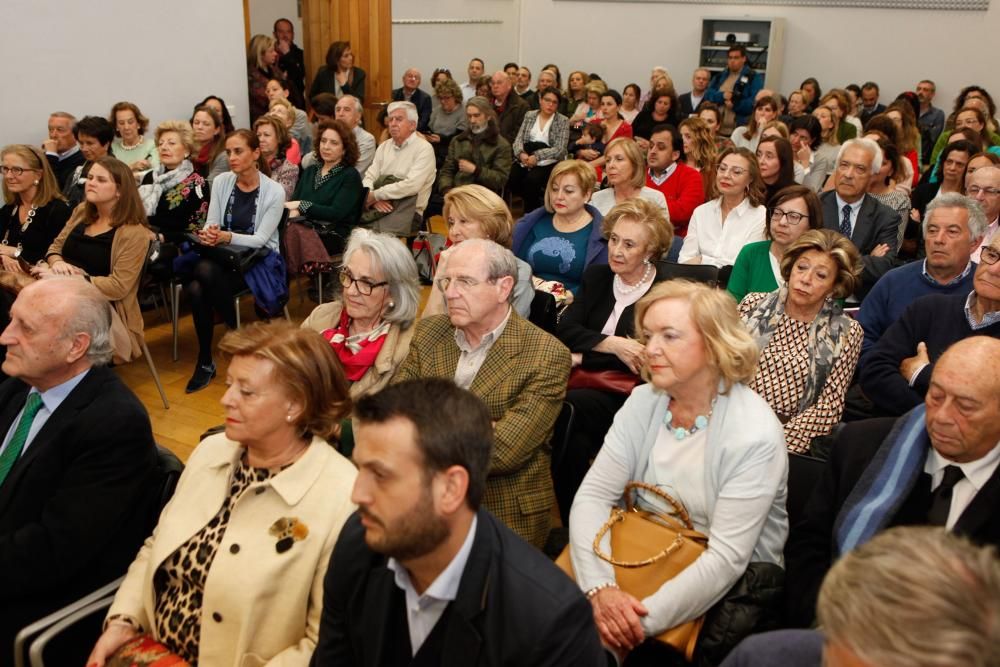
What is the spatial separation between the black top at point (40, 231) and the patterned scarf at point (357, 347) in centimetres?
233

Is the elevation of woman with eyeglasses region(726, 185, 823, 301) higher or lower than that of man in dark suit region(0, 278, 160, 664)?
higher

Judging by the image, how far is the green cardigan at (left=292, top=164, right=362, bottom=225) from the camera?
5535mm

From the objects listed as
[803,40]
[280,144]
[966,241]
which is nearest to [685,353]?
[966,241]

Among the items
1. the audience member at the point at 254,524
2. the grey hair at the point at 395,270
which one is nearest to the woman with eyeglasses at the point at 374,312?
the grey hair at the point at 395,270

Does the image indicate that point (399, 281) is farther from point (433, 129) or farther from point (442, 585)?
point (433, 129)

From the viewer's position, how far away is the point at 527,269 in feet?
12.3

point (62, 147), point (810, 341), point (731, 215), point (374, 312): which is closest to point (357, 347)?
point (374, 312)

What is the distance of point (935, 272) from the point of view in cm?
340

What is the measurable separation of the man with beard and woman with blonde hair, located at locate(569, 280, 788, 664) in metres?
4.89

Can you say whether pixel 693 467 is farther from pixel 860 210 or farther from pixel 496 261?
pixel 860 210

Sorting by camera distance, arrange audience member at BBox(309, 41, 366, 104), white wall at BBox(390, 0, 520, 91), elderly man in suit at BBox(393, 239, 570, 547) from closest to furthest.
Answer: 1. elderly man in suit at BBox(393, 239, 570, 547)
2. audience member at BBox(309, 41, 366, 104)
3. white wall at BBox(390, 0, 520, 91)

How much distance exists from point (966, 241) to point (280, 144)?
4613 millimetres

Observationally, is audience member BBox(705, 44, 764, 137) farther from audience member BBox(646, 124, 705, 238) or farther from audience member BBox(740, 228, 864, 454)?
audience member BBox(740, 228, 864, 454)

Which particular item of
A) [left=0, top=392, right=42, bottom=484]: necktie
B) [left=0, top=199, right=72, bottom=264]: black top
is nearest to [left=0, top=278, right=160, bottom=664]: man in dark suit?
[left=0, top=392, right=42, bottom=484]: necktie
